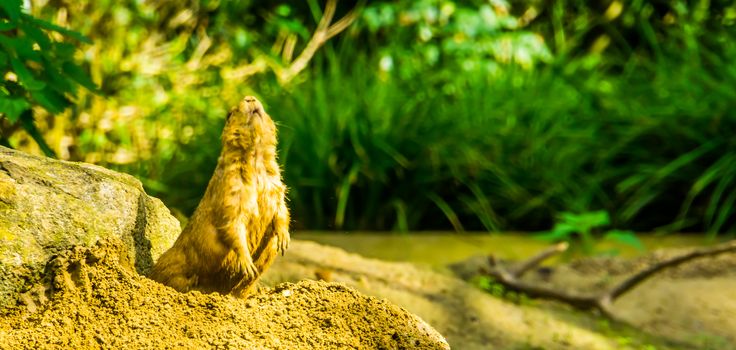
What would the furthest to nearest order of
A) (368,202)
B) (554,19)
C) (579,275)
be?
(554,19) → (368,202) → (579,275)

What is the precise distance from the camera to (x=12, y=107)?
2.63 meters

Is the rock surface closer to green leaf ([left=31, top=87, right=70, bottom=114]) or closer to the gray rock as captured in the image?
green leaf ([left=31, top=87, right=70, bottom=114])

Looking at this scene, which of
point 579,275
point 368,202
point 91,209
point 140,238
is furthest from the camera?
point 368,202

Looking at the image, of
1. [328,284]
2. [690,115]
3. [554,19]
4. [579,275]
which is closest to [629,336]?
[579,275]

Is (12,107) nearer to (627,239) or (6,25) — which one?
(6,25)

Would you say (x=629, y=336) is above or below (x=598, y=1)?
below

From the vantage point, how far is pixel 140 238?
2285 millimetres

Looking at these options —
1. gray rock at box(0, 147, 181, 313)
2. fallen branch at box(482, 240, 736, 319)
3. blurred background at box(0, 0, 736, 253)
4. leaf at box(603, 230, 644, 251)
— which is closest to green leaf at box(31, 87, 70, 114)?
gray rock at box(0, 147, 181, 313)

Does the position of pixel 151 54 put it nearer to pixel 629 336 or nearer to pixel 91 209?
pixel 629 336

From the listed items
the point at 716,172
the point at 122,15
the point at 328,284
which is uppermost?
the point at 122,15

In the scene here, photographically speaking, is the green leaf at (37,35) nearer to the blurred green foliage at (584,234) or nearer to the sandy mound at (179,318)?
the sandy mound at (179,318)

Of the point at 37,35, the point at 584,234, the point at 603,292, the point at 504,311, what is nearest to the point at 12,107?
the point at 37,35

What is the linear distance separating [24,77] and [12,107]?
0.34 feet

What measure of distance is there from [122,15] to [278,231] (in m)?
4.29
